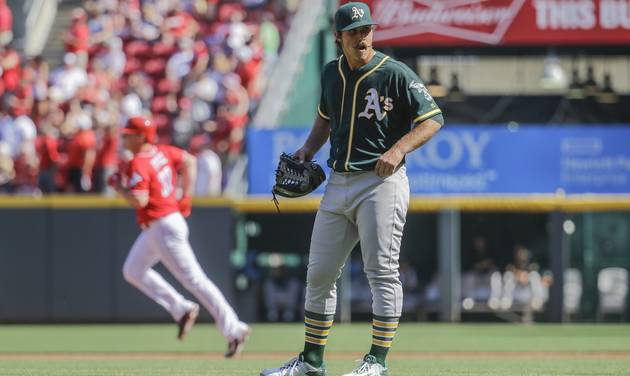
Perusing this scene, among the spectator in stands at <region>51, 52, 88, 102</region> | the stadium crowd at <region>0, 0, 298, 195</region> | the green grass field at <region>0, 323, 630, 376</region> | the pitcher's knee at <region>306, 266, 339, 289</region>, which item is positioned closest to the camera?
the pitcher's knee at <region>306, 266, 339, 289</region>

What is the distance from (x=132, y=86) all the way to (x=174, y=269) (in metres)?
8.05

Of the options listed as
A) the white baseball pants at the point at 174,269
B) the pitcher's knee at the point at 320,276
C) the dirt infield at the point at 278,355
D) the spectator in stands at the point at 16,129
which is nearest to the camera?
the pitcher's knee at the point at 320,276

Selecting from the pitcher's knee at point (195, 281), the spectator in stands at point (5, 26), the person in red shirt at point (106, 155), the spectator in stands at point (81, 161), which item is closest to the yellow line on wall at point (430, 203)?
the spectator in stands at point (81, 161)

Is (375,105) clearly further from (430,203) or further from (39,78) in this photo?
(39,78)

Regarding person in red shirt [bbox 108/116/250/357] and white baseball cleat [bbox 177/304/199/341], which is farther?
white baseball cleat [bbox 177/304/199/341]

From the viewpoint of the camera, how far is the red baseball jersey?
10.7 m

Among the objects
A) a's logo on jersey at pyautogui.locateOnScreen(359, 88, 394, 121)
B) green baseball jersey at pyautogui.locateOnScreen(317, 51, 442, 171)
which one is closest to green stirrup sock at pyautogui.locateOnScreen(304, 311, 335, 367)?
green baseball jersey at pyautogui.locateOnScreen(317, 51, 442, 171)

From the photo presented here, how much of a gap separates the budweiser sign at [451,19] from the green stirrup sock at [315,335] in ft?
25.5

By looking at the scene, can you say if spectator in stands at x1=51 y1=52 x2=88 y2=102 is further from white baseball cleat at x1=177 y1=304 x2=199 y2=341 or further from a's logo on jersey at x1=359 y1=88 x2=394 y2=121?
a's logo on jersey at x1=359 y1=88 x2=394 y2=121

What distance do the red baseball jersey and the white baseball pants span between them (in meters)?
0.08

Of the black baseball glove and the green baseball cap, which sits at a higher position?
the green baseball cap

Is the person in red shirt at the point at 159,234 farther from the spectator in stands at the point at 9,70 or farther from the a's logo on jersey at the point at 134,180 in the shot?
the spectator in stands at the point at 9,70

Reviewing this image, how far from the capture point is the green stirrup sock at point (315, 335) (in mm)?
7156

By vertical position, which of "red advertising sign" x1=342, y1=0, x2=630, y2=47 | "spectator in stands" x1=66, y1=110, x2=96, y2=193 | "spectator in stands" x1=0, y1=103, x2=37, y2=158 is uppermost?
"red advertising sign" x1=342, y1=0, x2=630, y2=47
